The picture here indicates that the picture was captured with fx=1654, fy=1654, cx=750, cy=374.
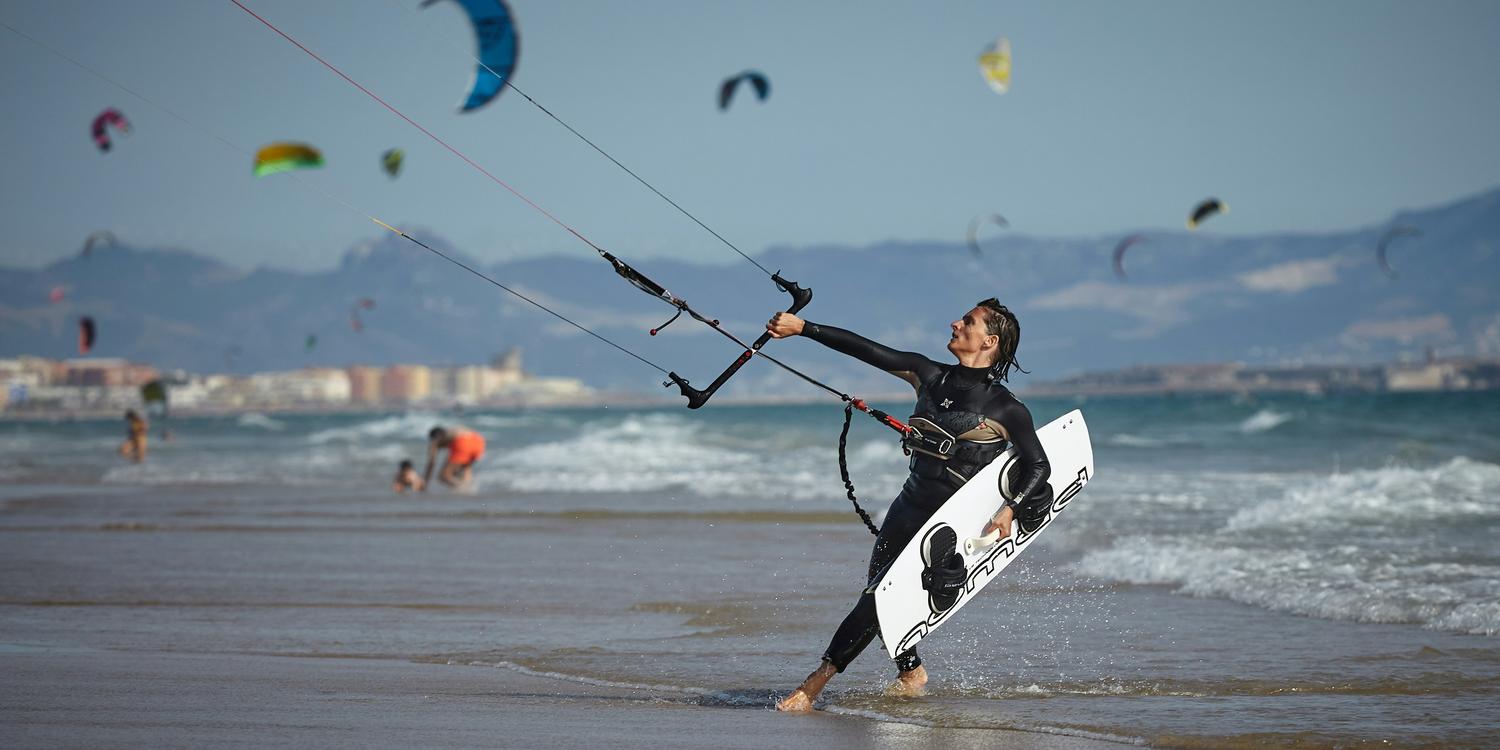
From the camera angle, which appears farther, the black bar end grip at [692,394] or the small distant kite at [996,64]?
the small distant kite at [996,64]

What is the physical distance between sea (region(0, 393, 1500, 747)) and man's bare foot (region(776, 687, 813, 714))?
10 cm

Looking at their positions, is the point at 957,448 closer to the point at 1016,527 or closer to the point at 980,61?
the point at 1016,527

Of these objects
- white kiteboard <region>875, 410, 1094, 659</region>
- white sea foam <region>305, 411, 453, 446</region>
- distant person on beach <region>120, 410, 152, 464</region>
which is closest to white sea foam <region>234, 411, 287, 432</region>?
white sea foam <region>305, 411, 453, 446</region>

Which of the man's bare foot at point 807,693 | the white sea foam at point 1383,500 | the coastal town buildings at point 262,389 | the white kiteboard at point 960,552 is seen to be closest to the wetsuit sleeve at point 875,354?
the white kiteboard at point 960,552

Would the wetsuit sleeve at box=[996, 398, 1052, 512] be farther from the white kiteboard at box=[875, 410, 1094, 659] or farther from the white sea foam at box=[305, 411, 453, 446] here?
the white sea foam at box=[305, 411, 453, 446]

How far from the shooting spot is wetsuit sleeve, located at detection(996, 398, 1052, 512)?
5.05m

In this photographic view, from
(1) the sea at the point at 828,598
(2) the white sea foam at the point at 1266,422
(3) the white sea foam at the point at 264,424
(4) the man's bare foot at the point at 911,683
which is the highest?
(3) the white sea foam at the point at 264,424

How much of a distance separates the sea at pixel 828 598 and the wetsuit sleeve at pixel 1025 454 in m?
0.68

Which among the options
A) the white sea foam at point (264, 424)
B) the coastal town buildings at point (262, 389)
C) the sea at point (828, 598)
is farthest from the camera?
the coastal town buildings at point (262, 389)

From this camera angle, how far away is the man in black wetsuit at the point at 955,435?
16.7 ft

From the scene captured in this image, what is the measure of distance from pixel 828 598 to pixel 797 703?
119 inches

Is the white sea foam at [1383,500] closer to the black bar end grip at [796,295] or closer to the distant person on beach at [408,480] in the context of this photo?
the black bar end grip at [796,295]

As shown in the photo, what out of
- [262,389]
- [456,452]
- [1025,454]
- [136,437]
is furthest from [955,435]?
[262,389]

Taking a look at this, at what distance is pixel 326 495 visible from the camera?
18391mm
